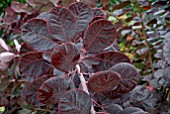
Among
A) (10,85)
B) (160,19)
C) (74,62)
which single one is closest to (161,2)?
(160,19)

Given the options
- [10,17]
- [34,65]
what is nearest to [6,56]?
[34,65]

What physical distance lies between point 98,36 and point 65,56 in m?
0.09

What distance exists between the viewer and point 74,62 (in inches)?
19.9

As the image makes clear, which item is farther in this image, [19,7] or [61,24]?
[19,7]

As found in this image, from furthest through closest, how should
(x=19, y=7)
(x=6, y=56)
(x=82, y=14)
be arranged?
(x=19, y=7), (x=6, y=56), (x=82, y=14)

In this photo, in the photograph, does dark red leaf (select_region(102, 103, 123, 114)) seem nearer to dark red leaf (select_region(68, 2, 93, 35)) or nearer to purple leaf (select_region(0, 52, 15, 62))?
dark red leaf (select_region(68, 2, 93, 35))

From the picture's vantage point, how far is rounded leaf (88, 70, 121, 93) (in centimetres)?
49

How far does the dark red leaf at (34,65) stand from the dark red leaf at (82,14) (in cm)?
10

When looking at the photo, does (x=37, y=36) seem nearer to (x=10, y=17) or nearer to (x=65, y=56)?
(x=65, y=56)

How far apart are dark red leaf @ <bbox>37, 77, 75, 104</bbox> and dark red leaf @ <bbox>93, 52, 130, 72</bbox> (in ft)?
0.30

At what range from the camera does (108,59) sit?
1.92 feet

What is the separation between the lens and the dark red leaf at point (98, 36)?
53 centimetres

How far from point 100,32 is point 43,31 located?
11cm

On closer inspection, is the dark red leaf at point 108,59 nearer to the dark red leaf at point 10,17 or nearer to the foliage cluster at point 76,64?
the foliage cluster at point 76,64
